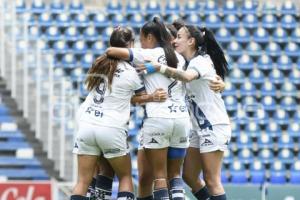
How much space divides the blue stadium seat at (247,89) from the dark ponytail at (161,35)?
921 centimetres

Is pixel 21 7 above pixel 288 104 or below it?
above

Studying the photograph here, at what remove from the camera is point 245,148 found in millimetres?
16406

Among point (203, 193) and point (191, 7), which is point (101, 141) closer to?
point (203, 193)

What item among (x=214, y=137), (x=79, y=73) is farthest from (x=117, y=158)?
(x=79, y=73)

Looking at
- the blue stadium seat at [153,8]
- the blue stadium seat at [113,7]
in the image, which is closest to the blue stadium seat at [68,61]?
the blue stadium seat at [113,7]

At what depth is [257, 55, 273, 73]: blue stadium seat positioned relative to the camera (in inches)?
707

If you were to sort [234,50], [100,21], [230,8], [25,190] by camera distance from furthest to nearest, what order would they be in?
1. [230,8]
2. [100,21]
3. [234,50]
4. [25,190]

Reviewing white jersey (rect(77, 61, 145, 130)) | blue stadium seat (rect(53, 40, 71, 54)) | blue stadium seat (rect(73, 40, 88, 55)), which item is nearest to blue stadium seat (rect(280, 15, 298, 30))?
blue stadium seat (rect(73, 40, 88, 55))

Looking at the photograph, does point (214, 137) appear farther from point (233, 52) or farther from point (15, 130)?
point (233, 52)

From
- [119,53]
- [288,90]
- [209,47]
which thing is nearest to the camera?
[119,53]

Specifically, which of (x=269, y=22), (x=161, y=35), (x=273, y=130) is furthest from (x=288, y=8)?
(x=161, y=35)

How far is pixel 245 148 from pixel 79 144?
340 inches

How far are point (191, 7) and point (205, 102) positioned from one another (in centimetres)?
1097

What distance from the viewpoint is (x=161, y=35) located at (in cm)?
819
